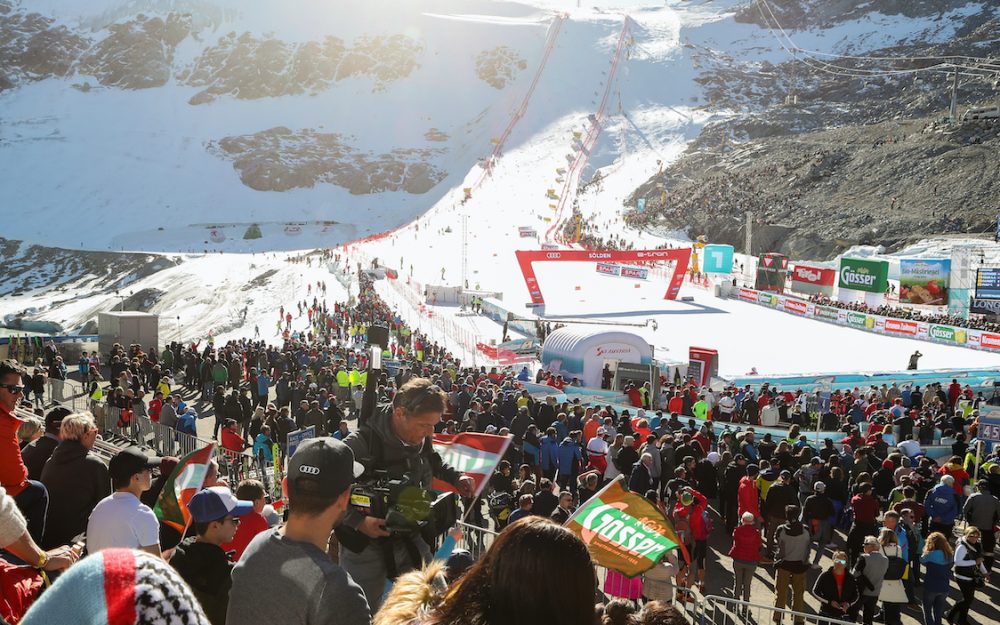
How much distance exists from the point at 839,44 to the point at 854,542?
380 ft

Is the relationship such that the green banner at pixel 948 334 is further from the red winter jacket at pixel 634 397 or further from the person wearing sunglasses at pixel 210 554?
the person wearing sunglasses at pixel 210 554

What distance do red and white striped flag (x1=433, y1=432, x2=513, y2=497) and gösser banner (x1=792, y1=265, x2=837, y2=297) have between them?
39.1m

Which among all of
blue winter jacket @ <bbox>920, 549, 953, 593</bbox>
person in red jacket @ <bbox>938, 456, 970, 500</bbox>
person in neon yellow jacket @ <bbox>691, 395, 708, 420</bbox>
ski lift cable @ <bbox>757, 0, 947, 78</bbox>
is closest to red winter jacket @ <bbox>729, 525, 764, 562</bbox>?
blue winter jacket @ <bbox>920, 549, 953, 593</bbox>

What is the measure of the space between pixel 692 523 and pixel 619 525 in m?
3.19

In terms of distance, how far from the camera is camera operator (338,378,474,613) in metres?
3.76

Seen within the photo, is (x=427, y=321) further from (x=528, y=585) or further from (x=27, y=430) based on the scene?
(x=528, y=585)

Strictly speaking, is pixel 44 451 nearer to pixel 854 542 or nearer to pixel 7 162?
pixel 854 542

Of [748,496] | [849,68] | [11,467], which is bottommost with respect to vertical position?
[748,496]

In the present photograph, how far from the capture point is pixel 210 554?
386 centimetres

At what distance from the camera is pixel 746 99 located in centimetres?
10188

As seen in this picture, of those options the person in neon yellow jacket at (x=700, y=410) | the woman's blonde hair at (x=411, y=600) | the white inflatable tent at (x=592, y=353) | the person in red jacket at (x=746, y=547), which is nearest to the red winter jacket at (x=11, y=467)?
the woman's blonde hair at (x=411, y=600)

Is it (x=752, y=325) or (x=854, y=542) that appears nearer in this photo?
(x=854, y=542)

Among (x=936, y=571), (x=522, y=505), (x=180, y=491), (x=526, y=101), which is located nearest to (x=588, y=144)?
(x=526, y=101)

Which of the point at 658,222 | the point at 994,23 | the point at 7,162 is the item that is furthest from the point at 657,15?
the point at 7,162
